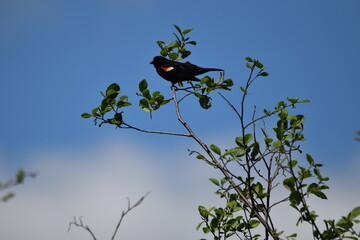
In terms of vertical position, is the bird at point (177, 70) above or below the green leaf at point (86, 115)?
above

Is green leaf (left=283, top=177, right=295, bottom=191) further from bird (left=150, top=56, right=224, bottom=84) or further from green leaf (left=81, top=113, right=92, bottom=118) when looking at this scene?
bird (left=150, top=56, right=224, bottom=84)

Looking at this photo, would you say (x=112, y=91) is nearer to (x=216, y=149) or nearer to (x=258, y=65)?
(x=216, y=149)

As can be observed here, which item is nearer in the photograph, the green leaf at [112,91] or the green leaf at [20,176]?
the green leaf at [20,176]

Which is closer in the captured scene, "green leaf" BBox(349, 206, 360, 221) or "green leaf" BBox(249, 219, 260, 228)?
"green leaf" BBox(349, 206, 360, 221)

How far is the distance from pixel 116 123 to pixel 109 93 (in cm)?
35

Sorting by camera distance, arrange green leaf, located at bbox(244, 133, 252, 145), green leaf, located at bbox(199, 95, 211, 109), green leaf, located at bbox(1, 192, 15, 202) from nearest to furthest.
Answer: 1. green leaf, located at bbox(1, 192, 15, 202)
2. green leaf, located at bbox(244, 133, 252, 145)
3. green leaf, located at bbox(199, 95, 211, 109)

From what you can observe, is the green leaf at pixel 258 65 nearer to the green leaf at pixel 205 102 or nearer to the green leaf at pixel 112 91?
the green leaf at pixel 205 102

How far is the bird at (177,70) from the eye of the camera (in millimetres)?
6836

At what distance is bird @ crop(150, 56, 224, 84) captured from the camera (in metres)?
6.84

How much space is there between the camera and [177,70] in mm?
7016

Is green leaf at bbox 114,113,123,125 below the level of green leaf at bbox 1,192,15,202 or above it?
above

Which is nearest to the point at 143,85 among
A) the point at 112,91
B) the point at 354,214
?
the point at 112,91

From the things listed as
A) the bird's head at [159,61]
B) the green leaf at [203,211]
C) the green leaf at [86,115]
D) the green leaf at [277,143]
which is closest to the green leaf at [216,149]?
the green leaf at [277,143]

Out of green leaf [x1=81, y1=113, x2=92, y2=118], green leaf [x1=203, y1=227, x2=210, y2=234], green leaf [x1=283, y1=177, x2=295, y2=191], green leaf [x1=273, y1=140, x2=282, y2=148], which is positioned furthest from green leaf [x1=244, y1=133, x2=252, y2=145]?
green leaf [x1=81, y1=113, x2=92, y2=118]
